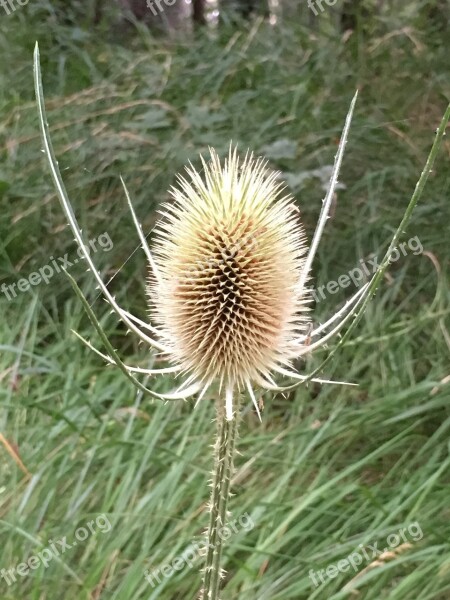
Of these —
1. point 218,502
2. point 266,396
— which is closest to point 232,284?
point 218,502

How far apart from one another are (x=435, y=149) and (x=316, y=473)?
108cm

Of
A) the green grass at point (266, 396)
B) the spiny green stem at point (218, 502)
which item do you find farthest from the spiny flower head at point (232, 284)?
the green grass at point (266, 396)

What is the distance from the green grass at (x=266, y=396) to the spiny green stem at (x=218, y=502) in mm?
469

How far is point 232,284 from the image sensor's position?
0.77 metres

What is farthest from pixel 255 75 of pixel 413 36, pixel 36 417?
pixel 36 417

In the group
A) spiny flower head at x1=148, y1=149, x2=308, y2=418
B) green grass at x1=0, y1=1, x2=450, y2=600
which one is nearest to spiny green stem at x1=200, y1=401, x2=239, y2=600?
spiny flower head at x1=148, y1=149, x2=308, y2=418

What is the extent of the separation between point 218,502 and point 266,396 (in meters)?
0.93

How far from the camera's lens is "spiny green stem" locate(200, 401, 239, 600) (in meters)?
0.64

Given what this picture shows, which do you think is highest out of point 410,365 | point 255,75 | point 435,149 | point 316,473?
point 255,75

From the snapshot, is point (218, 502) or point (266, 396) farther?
point (266, 396)

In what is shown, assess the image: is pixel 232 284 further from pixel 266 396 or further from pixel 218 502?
pixel 266 396

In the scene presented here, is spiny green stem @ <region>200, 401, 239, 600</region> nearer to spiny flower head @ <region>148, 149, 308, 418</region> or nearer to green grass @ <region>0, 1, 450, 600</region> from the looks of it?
spiny flower head @ <region>148, 149, 308, 418</region>

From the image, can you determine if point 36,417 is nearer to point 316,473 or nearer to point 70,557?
point 70,557

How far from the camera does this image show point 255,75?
2.50m
